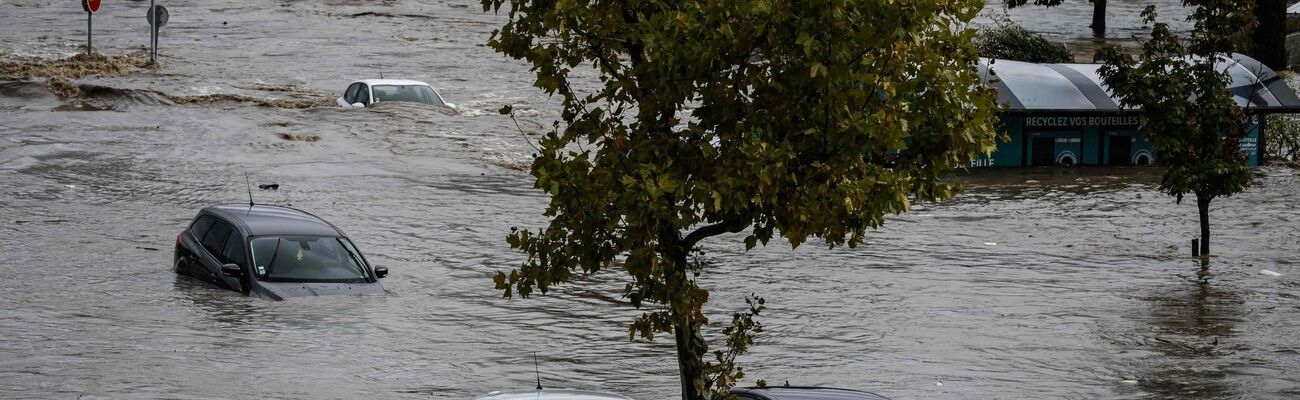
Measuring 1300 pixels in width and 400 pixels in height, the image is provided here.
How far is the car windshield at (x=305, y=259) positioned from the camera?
17812 mm

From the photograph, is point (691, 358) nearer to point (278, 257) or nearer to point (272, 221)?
point (278, 257)

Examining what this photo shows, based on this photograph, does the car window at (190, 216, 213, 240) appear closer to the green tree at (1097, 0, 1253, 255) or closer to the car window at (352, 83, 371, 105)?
the green tree at (1097, 0, 1253, 255)

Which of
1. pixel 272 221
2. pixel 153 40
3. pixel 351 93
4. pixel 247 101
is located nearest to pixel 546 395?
pixel 272 221

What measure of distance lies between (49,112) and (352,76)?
9.98m

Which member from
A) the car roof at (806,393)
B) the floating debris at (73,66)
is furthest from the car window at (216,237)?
the floating debris at (73,66)

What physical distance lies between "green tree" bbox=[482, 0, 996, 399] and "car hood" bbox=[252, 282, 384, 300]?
8869mm

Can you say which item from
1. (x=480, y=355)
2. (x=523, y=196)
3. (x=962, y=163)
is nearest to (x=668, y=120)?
(x=962, y=163)

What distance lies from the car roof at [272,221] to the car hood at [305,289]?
27.0 inches

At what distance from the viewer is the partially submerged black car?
17672mm

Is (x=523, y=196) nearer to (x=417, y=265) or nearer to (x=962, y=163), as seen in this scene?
(x=417, y=265)

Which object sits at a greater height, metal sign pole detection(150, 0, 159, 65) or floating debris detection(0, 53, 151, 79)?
metal sign pole detection(150, 0, 159, 65)

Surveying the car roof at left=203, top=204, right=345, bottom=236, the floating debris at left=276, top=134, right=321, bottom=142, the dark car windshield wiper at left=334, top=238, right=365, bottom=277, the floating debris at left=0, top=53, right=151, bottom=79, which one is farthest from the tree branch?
the floating debris at left=0, top=53, right=151, bottom=79

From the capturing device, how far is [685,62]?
8531 mm

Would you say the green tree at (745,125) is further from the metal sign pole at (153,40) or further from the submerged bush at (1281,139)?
the metal sign pole at (153,40)
